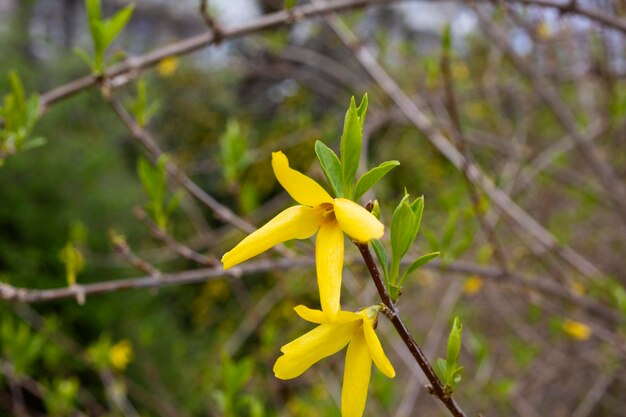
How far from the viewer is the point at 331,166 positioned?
1.93 feet

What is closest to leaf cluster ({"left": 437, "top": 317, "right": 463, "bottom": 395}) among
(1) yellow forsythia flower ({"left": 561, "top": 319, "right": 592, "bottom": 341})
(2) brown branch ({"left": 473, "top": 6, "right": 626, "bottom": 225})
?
(1) yellow forsythia flower ({"left": 561, "top": 319, "right": 592, "bottom": 341})

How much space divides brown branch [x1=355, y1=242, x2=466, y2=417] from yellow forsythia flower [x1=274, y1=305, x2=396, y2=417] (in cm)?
3

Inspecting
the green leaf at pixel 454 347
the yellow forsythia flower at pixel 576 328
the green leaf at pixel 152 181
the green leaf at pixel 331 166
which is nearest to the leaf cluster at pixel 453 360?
the green leaf at pixel 454 347

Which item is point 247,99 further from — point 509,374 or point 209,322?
point 509,374

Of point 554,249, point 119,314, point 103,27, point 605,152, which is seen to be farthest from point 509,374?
point 103,27

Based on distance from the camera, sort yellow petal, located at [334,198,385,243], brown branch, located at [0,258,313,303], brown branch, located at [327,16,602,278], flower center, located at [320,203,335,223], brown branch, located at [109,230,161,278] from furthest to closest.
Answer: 1. brown branch, located at [327,16,602,278]
2. brown branch, located at [109,230,161,278]
3. brown branch, located at [0,258,313,303]
4. flower center, located at [320,203,335,223]
5. yellow petal, located at [334,198,385,243]

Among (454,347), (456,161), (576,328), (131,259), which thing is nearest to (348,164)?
(454,347)

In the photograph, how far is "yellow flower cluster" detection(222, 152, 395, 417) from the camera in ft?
1.76

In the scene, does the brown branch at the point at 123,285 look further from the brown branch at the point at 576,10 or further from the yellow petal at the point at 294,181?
the brown branch at the point at 576,10

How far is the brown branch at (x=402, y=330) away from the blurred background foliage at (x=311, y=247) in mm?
840

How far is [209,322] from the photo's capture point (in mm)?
5906

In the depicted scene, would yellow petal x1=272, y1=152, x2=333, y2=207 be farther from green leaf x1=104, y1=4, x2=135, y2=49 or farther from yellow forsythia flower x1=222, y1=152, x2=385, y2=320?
green leaf x1=104, y1=4, x2=135, y2=49

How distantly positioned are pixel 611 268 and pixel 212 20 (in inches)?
118

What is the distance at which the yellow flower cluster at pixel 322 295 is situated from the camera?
0.54 metres
